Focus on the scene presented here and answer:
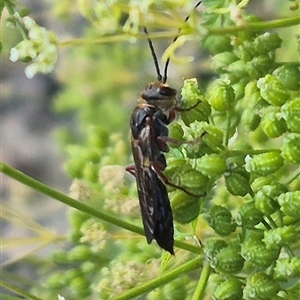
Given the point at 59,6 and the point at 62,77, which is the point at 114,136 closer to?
the point at 59,6

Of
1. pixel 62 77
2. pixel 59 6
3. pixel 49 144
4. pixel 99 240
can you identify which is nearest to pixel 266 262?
pixel 99 240

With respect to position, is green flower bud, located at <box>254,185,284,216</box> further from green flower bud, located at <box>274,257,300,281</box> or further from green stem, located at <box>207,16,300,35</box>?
green stem, located at <box>207,16,300,35</box>

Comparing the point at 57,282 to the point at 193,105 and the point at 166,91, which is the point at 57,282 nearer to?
the point at 166,91

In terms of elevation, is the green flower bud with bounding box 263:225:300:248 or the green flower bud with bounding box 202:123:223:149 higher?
the green flower bud with bounding box 202:123:223:149

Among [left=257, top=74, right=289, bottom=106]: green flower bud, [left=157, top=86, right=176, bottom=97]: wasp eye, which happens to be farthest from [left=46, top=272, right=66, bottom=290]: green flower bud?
[left=257, top=74, right=289, bottom=106]: green flower bud

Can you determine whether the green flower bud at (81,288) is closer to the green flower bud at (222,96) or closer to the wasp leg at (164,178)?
the wasp leg at (164,178)

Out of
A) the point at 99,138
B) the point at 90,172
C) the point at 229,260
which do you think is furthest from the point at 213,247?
the point at 99,138

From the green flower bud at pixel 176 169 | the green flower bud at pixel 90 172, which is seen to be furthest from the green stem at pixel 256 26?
the green flower bud at pixel 90 172
